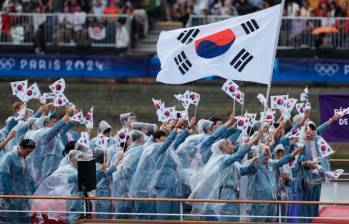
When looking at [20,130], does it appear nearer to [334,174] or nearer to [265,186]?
[265,186]

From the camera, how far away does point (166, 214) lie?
2097cm

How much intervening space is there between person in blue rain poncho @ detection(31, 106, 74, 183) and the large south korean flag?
2594mm

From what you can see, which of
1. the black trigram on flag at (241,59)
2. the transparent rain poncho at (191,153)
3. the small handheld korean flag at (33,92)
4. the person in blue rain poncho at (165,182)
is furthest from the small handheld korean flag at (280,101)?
the small handheld korean flag at (33,92)

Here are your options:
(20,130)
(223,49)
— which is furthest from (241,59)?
(20,130)

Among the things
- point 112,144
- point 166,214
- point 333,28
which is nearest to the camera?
point 166,214

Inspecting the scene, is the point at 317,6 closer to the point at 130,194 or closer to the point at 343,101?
the point at 343,101

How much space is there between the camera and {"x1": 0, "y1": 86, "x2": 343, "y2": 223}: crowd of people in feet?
70.3

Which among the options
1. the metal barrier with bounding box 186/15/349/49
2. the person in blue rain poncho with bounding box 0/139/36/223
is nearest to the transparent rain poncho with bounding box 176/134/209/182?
the person in blue rain poncho with bounding box 0/139/36/223

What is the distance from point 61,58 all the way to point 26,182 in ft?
49.4

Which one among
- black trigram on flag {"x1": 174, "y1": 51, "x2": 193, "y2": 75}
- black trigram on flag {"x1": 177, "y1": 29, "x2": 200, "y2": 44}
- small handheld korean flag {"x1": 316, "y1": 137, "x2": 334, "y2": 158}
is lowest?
small handheld korean flag {"x1": 316, "y1": 137, "x2": 334, "y2": 158}

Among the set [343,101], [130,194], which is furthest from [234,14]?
[130,194]

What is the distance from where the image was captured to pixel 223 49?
2211 centimetres

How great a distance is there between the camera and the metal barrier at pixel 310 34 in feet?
117

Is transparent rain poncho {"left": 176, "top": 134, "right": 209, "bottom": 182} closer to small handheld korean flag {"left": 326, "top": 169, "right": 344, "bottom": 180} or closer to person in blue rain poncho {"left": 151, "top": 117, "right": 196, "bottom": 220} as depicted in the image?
person in blue rain poncho {"left": 151, "top": 117, "right": 196, "bottom": 220}
